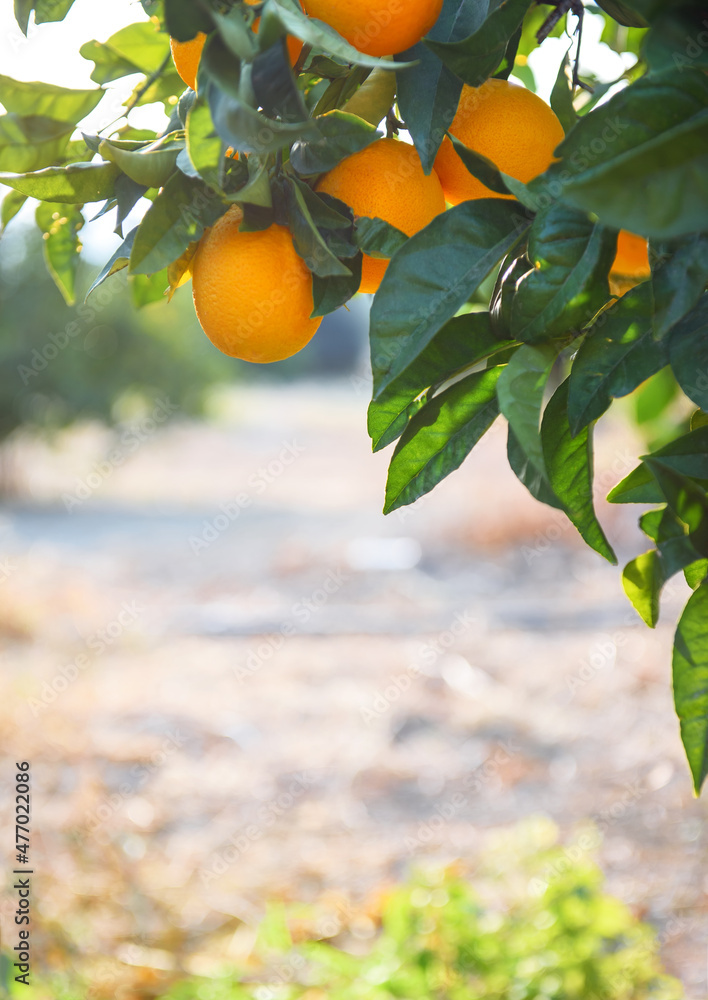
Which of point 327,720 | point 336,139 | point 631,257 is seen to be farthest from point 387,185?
point 327,720

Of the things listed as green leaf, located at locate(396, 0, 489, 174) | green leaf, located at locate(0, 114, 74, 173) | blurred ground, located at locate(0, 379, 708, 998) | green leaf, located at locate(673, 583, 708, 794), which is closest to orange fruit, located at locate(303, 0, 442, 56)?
green leaf, located at locate(396, 0, 489, 174)

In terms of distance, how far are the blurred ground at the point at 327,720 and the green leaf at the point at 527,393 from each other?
4.11 ft

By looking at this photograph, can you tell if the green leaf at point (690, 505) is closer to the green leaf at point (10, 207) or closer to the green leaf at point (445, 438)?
the green leaf at point (445, 438)

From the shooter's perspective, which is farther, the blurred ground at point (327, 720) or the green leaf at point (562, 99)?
the blurred ground at point (327, 720)

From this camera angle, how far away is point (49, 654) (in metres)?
2.61

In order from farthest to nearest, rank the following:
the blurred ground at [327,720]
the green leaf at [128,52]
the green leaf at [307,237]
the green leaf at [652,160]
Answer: the blurred ground at [327,720], the green leaf at [128,52], the green leaf at [307,237], the green leaf at [652,160]

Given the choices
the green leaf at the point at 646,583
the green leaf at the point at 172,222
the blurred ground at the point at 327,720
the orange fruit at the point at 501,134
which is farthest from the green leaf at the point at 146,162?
the blurred ground at the point at 327,720

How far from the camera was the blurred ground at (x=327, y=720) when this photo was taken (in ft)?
5.10

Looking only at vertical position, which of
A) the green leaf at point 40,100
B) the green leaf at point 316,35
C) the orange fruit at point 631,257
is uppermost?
the green leaf at point 316,35

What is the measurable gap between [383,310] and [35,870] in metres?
1.52

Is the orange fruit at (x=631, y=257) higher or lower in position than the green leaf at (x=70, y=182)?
lower

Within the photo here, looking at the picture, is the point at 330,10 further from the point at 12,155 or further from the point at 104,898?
the point at 104,898

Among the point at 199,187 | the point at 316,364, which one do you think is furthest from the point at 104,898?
the point at 316,364

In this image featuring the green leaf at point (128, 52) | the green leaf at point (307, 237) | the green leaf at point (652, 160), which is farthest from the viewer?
the green leaf at point (128, 52)
